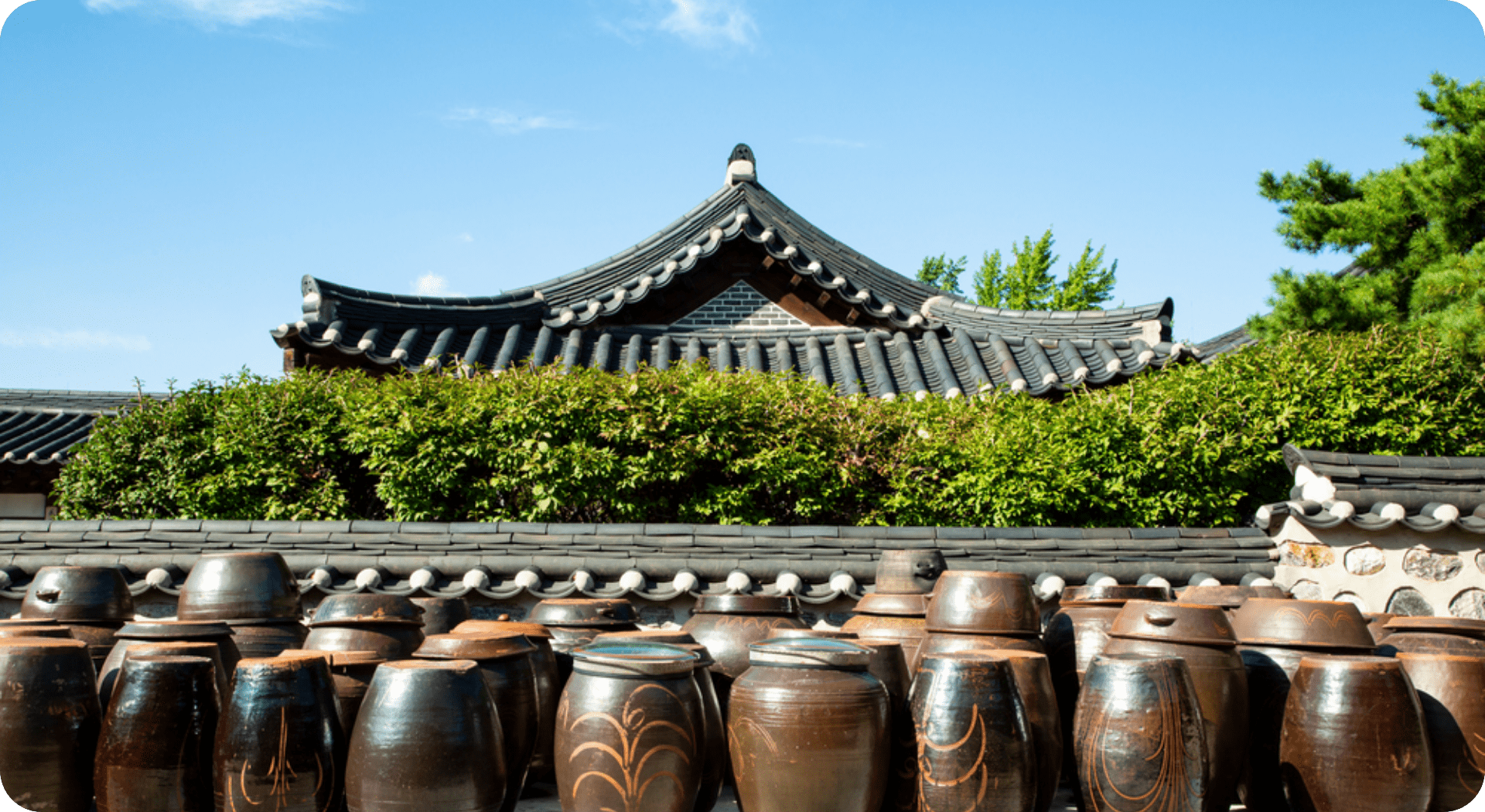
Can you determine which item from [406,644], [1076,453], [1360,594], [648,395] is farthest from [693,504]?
[1360,594]

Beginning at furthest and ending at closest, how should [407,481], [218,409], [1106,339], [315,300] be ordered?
1. [1106,339]
2. [315,300]
3. [218,409]
4. [407,481]

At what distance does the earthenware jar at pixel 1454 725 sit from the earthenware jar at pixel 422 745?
128 inches

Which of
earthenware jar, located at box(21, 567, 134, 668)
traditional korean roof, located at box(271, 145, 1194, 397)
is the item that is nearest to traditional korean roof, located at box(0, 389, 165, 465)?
traditional korean roof, located at box(271, 145, 1194, 397)

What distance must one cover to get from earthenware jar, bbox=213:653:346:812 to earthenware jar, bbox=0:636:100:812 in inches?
25.6

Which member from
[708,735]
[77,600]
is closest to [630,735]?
[708,735]

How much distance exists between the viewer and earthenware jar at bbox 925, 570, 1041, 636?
3.71 meters

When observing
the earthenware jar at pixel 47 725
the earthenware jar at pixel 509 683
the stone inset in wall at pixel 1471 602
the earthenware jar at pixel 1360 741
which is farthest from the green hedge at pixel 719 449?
the earthenware jar at pixel 1360 741

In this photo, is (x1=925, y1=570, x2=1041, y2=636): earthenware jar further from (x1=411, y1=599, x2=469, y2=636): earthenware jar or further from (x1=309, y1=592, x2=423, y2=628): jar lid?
(x1=411, y1=599, x2=469, y2=636): earthenware jar

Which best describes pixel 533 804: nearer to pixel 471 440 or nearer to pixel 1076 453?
pixel 471 440

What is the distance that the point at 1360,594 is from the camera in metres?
5.63

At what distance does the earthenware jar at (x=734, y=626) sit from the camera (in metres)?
3.84

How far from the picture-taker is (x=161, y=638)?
3.36m

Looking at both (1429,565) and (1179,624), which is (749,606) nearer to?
(1179,624)

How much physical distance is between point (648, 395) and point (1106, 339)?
658 cm
